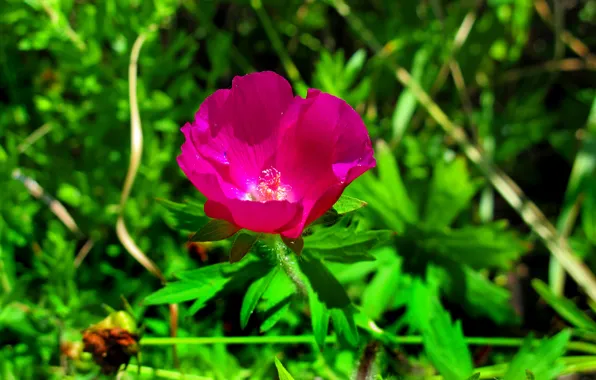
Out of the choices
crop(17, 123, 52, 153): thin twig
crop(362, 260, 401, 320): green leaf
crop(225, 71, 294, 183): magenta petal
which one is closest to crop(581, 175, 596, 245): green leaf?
crop(362, 260, 401, 320): green leaf

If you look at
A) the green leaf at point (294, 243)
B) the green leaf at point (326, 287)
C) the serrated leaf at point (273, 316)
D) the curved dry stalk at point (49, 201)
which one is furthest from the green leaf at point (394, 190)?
the curved dry stalk at point (49, 201)

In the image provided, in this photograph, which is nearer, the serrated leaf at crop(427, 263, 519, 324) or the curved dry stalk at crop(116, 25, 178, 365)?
the curved dry stalk at crop(116, 25, 178, 365)

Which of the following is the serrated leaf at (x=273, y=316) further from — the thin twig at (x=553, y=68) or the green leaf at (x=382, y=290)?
the thin twig at (x=553, y=68)

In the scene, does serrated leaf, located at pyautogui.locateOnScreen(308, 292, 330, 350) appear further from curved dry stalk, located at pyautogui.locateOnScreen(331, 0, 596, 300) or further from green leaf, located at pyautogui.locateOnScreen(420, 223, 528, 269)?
curved dry stalk, located at pyautogui.locateOnScreen(331, 0, 596, 300)

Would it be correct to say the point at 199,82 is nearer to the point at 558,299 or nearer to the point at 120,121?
the point at 120,121

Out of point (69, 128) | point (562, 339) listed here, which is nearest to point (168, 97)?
point (69, 128)

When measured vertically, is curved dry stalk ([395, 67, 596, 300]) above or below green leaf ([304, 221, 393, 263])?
above

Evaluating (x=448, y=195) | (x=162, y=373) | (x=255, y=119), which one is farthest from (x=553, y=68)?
(x=162, y=373)
